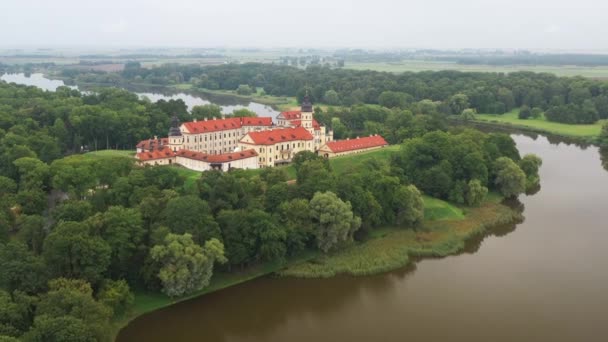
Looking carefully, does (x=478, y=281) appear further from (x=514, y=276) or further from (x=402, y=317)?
(x=402, y=317)

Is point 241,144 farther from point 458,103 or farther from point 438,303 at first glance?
point 458,103


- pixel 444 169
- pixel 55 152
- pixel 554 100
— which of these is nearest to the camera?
pixel 444 169

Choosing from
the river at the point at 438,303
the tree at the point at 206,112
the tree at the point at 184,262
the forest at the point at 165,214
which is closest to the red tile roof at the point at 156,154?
the forest at the point at 165,214

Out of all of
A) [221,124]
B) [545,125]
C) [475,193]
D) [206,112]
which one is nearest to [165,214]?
[475,193]

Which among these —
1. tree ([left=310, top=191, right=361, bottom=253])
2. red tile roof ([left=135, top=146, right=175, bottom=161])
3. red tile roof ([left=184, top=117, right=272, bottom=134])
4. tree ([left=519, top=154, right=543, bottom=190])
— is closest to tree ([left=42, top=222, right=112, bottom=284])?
tree ([left=310, top=191, right=361, bottom=253])

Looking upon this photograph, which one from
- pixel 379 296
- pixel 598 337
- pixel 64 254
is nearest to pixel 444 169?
pixel 379 296

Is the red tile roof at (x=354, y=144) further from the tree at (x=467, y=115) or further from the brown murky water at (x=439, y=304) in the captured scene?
the tree at (x=467, y=115)
